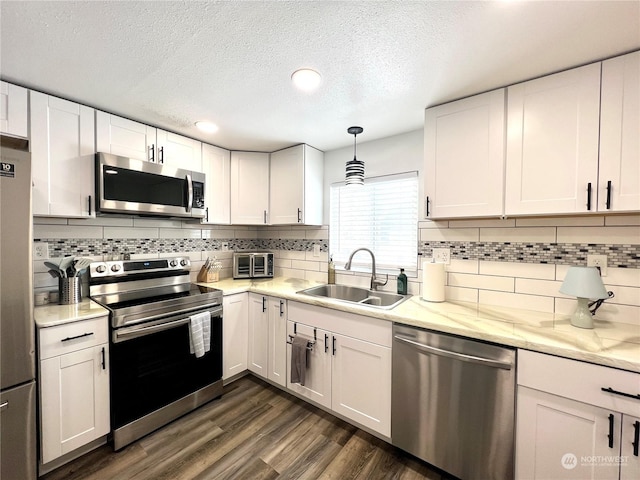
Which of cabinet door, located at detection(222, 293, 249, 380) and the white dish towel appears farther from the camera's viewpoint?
cabinet door, located at detection(222, 293, 249, 380)

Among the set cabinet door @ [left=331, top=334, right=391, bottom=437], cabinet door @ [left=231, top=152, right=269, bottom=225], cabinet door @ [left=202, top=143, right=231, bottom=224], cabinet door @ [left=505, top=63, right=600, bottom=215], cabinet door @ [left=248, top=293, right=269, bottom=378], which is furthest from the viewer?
cabinet door @ [left=231, top=152, right=269, bottom=225]

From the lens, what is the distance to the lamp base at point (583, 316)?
1.42m

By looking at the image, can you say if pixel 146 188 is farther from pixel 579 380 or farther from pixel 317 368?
pixel 579 380

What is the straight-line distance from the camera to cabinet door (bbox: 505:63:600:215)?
139 centimetres

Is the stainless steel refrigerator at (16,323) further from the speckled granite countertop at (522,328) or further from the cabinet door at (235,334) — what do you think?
the speckled granite countertop at (522,328)

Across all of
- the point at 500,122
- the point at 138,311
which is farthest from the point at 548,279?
the point at 138,311

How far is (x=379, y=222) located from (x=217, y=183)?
1628 millimetres

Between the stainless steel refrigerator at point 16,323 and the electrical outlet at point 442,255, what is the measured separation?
2469 millimetres

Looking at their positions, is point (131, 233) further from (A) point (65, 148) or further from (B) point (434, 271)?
(B) point (434, 271)

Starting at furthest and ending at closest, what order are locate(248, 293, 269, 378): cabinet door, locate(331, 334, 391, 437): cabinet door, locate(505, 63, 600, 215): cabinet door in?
locate(248, 293, 269, 378): cabinet door < locate(331, 334, 391, 437): cabinet door < locate(505, 63, 600, 215): cabinet door

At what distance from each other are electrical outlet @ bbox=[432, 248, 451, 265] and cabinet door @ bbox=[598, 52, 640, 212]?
0.88 m

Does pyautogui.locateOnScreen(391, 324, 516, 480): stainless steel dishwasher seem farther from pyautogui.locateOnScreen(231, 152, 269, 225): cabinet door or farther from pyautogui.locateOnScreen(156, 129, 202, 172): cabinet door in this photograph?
pyautogui.locateOnScreen(156, 129, 202, 172): cabinet door

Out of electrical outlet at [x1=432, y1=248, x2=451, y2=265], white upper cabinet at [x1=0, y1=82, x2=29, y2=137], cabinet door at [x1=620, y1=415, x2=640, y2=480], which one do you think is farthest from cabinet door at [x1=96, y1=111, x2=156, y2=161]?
cabinet door at [x1=620, y1=415, x2=640, y2=480]

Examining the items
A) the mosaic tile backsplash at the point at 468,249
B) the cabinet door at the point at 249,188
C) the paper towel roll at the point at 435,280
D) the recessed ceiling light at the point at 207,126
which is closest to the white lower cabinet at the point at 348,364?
the paper towel roll at the point at 435,280
